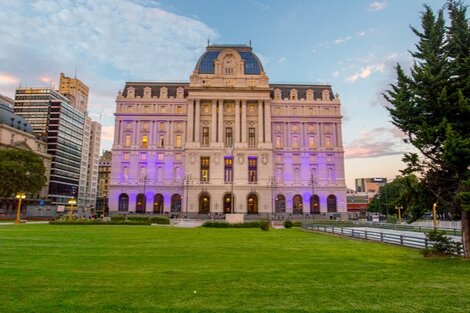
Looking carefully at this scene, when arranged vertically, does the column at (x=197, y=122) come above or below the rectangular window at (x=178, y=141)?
above

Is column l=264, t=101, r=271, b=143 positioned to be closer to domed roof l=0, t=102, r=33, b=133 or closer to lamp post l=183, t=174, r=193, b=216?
lamp post l=183, t=174, r=193, b=216

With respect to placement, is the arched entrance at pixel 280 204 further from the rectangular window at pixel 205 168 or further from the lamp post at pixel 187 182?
the lamp post at pixel 187 182

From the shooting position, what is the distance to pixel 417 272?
523 inches

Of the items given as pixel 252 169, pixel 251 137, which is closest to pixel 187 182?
pixel 252 169

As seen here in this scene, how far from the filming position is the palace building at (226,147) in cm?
7950

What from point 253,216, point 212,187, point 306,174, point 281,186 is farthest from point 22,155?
point 306,174

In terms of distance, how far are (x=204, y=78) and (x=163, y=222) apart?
141ft

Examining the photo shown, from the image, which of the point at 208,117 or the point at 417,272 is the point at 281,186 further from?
the point at 417,272

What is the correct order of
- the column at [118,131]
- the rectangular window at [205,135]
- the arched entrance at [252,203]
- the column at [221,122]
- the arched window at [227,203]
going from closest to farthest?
the arched window at [227,203] → the arched entrance at [252,203] → the column at [221,122] → the rectangular window at [205,135] → the column at [118,131]

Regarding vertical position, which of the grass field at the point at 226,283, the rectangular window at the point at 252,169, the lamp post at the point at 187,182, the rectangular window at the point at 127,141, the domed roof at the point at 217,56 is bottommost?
the grass field at the point at 226,283

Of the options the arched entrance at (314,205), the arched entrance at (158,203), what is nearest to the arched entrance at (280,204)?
the arched entrance at (314,205)

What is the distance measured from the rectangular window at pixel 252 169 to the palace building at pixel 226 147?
9.7 inches

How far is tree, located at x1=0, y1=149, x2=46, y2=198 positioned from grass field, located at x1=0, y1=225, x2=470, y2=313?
170ft

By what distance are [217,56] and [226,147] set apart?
25266mm
